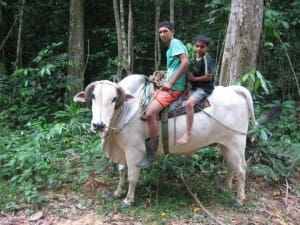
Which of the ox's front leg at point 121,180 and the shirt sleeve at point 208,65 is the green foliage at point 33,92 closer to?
the ox's front leg at point 121,180

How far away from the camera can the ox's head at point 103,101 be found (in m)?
4.31

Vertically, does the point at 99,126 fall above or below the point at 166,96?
below

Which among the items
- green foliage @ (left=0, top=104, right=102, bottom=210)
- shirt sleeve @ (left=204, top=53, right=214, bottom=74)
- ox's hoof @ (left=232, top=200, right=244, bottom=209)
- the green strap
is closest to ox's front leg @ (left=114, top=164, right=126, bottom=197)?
green foliage @ (left=0, top=104, right=102, bottom=210)

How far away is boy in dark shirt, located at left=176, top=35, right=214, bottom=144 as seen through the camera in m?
4.79

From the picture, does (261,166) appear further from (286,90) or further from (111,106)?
(286,90)

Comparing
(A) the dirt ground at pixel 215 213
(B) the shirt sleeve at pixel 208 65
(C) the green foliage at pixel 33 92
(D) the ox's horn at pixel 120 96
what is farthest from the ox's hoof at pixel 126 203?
(C) the green foliage at pixel 33 92

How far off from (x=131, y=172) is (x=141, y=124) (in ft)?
1.85

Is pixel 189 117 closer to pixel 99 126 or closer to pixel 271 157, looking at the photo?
pixel 99 126

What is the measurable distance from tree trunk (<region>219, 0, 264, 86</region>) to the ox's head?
6.57 feet

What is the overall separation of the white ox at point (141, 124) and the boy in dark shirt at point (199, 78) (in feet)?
0.33

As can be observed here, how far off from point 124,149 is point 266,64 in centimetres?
659

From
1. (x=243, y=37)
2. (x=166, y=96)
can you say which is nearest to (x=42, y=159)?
(x=166, y=96)

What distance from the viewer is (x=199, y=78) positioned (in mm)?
4883

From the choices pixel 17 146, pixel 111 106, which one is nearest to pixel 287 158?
pixel 111 106
